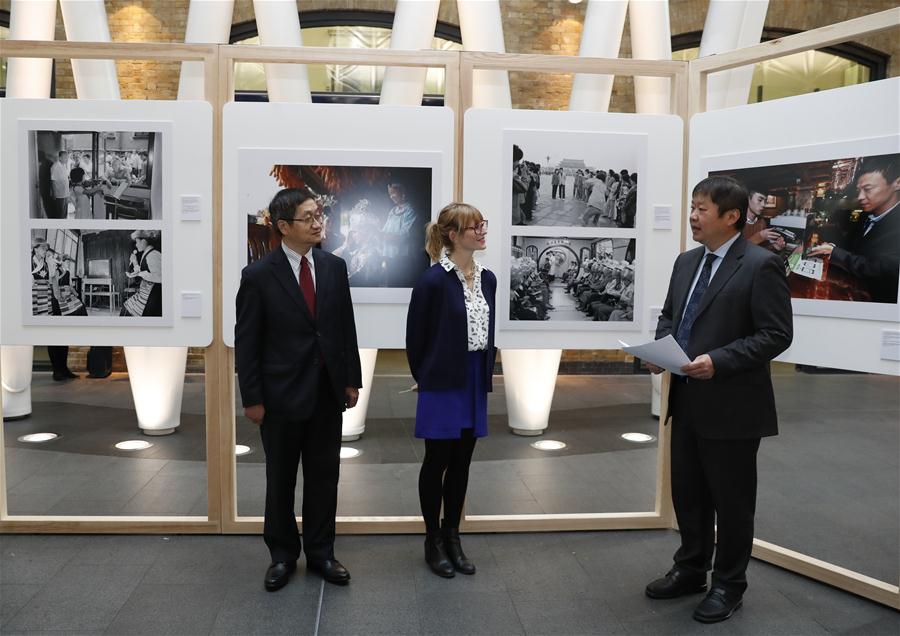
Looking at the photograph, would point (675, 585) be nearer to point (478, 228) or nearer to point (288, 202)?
point (478, 228)

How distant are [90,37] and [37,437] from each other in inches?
132

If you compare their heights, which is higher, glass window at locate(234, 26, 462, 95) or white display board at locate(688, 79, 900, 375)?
glass window at locate(234, 26, 462, 95)

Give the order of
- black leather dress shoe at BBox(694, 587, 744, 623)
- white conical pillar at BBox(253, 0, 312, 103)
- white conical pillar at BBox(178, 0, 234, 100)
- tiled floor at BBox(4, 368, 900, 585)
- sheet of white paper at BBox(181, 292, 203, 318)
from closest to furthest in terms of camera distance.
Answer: black leather dress shoe at BBox(694, 587, 744, 623) < sheet of white paper at BBox(181, 292, 203, 318) < tiled floor at BBox(4, 368, 900, 585) < white conical pillar at BBox(253, 0, 312, 103) < white conical pillar at BBox(178, 0, 234, 100)

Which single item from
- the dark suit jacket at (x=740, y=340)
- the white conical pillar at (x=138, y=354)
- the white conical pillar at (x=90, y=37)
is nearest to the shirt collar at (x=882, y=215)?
the dark suit jacket at (x=740, y=340)

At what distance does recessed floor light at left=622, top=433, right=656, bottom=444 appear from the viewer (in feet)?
23.5

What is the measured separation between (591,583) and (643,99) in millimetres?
4749

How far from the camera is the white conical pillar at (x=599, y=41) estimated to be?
258 inches

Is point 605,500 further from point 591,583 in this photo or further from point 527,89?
point 527,89

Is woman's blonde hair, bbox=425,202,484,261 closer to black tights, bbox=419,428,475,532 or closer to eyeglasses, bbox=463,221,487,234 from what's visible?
eyeglasses, bbox=463,221,487,234

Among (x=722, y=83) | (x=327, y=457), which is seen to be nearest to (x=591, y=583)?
(x=327, y=457)

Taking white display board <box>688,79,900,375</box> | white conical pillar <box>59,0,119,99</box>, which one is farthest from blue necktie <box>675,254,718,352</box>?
white conical pillar <box>59,0,119,99</box>

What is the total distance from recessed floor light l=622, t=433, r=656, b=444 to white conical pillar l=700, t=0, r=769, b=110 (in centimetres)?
291

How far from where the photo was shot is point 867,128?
12.1ft

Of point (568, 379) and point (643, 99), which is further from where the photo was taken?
point (568, 379)
